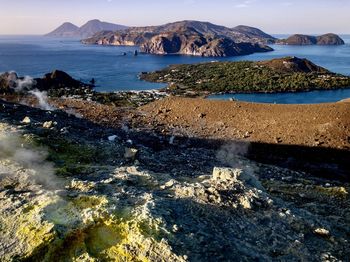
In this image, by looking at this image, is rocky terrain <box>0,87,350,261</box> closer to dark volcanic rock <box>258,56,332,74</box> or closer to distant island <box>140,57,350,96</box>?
distant island <box>140,57,350,96</box>

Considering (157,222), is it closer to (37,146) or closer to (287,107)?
(37,146)

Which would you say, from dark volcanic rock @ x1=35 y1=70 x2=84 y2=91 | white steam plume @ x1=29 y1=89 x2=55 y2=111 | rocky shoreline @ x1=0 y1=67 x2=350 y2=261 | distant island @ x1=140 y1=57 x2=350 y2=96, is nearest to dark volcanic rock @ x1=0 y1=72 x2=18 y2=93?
white steam plume @ x1=29 y1=89 x2=55 y2=111

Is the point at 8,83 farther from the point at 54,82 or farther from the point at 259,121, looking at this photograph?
the point at 259,121

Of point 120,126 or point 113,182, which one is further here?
point 120,126

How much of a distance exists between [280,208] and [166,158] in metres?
8.25

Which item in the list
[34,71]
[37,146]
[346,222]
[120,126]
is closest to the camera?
[346,222]

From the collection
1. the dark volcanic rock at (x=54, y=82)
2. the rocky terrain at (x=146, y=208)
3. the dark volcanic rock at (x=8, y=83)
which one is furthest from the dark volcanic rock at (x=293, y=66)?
the rocky terrain at (x=146, y=208)

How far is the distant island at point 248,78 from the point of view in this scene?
60531 millimetres

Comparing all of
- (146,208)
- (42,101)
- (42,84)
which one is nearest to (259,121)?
(146,208)

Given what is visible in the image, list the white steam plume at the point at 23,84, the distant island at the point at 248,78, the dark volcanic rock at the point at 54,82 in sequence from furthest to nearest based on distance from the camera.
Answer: the distant island at the point at 248,78, the dark volcanic rock at the point at 54,82, the white steam plume at the point at 23,84

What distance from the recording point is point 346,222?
1216cm

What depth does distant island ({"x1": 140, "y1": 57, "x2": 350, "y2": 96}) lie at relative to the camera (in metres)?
60.5

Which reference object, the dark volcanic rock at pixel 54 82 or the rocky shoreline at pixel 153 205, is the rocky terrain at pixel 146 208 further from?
the dark volcanic rock at pixel 54 82

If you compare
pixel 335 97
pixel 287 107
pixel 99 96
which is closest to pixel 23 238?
pixel 287 107
